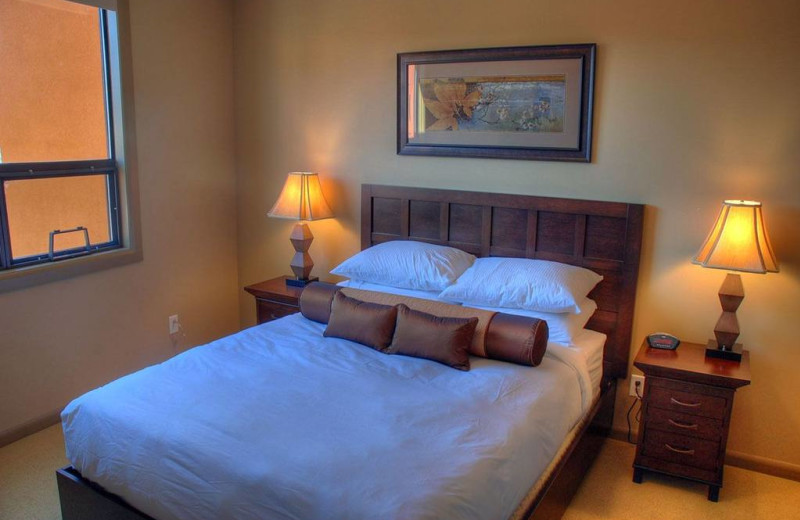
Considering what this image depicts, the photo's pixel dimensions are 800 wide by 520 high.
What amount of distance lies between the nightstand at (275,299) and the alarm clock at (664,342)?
6.07ft

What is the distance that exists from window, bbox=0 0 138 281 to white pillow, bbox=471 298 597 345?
7.16 feet

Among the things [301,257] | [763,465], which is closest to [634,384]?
[763,465]

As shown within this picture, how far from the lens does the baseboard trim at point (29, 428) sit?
3.07 metres

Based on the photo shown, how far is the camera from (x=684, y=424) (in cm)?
272

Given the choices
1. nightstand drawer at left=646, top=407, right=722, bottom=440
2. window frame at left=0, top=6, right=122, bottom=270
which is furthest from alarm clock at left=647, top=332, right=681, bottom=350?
window frame at left=0, top=6, right=122, bottom=270

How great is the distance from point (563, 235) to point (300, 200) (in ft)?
4.85

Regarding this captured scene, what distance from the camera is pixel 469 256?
3336 mm

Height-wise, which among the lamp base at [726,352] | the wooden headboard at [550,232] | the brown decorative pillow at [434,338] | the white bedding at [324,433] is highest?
the wooden headboard at [550,232]

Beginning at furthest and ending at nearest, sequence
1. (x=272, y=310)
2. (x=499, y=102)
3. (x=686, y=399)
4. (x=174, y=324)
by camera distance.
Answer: (x=174, y=324), (x=272, y=310), (x=499, y=102), (x=686, y=399)

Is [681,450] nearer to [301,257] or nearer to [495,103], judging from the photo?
[495,103]

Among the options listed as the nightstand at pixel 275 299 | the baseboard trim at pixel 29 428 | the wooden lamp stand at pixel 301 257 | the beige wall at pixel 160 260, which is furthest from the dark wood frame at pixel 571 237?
the baseboard trim at pixel 29 428

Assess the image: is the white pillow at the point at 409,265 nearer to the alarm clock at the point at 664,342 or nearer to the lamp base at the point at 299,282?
the lamp base at the point at 299,282

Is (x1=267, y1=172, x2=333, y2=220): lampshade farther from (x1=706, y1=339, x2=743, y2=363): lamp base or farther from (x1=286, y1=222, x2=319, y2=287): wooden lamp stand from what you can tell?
(x1=706, y1=339, x2=743, y2=363): lamp base

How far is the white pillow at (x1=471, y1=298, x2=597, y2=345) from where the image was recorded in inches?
110
